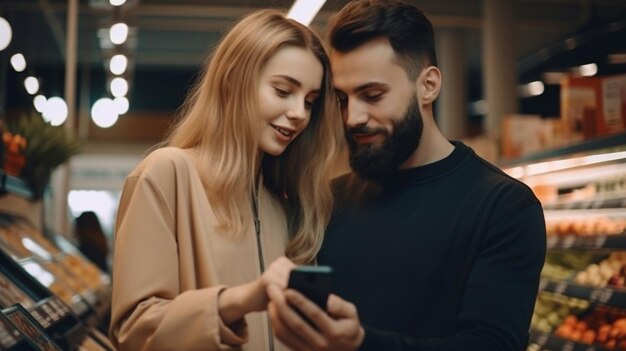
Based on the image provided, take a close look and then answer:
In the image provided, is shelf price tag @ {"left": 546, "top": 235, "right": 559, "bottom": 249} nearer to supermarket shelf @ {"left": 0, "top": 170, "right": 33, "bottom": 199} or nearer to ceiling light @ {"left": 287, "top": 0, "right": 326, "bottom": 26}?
ceiling light @ {"left": 287, "top": 0, "right": 326, "bottom": 26}

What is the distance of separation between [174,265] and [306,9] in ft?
17.9

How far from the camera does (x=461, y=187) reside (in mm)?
2236

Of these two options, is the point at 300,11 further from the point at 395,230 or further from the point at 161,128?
the point at 161,128

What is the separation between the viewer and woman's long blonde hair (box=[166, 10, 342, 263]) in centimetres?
211

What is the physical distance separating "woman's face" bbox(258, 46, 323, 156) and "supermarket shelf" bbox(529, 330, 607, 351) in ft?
10.1

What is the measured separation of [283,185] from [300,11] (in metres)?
5.07

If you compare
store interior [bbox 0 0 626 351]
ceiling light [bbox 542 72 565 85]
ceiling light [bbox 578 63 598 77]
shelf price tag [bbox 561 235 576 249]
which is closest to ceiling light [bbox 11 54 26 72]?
store interior [bbox 0 0 626 351]

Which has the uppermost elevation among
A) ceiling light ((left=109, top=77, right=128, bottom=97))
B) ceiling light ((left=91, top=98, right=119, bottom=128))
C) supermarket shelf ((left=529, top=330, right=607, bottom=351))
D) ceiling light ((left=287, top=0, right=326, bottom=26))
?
ceiling light ((left=287, top=0, right=326, bottom=26))

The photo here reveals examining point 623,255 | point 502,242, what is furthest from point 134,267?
point 623,255

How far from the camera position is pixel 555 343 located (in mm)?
4965

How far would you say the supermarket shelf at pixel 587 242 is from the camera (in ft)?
14.7

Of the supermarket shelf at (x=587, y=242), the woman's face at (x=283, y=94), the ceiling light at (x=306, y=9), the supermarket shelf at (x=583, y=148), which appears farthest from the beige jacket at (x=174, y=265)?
the ceiling light at (x=306, y=9)

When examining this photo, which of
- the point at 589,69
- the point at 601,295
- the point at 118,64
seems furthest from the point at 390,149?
the point at 589,69

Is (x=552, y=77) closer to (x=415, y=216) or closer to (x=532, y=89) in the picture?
(x=532, y=89)
